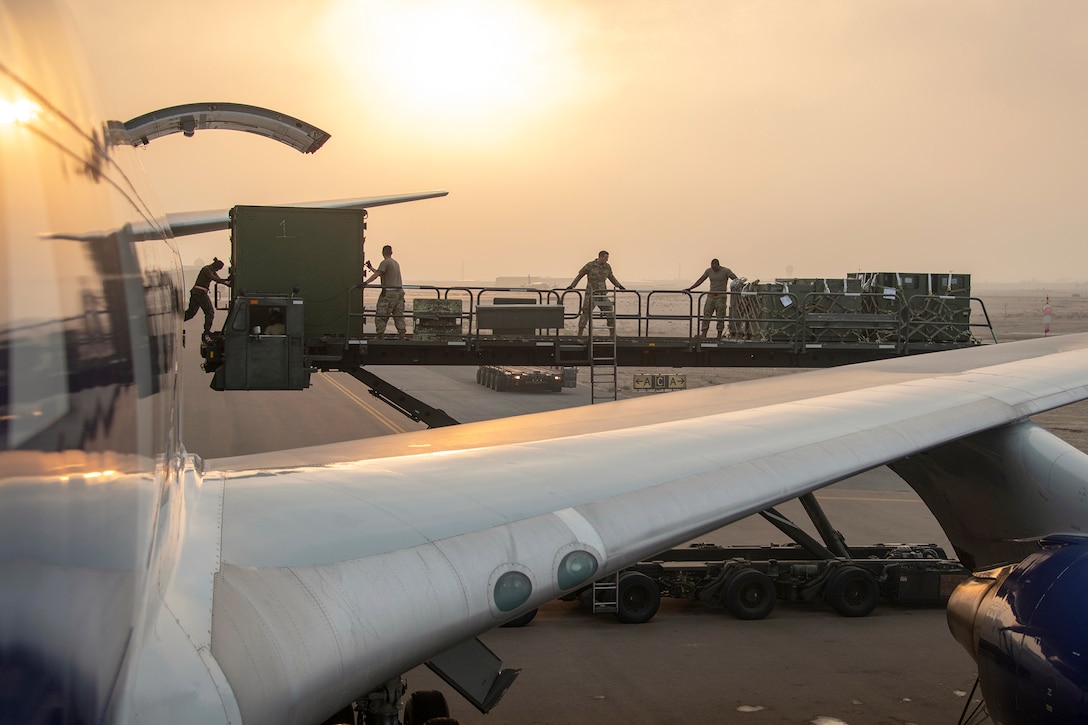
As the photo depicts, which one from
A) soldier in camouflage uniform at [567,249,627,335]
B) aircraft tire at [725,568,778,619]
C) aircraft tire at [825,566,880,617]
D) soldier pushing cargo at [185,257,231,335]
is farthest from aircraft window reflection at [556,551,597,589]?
soldier in camouflage uniform at [567,249,627,335]

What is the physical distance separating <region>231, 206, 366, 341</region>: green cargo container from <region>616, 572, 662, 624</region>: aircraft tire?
30.9ft

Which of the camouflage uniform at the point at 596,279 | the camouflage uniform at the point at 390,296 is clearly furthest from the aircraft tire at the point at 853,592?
the camouflage uniform at the point at 390,296

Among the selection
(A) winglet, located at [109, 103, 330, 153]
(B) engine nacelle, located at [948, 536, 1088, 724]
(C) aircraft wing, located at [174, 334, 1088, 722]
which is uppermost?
(A) winglet, located at [109, 103, 330, 153]

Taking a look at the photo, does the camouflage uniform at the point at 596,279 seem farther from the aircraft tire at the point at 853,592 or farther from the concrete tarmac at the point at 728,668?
the aircraft tire at the point at 853,592

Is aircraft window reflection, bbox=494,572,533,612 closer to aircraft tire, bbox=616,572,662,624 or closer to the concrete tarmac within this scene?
the concrete tarmac

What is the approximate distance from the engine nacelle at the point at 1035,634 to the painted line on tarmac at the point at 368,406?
71.6 feet

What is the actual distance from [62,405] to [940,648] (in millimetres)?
11315

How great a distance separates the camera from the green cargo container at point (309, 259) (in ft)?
63.4

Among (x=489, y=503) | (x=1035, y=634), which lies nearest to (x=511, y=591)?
(x=489, y=503)

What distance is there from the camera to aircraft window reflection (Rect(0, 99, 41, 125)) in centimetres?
209

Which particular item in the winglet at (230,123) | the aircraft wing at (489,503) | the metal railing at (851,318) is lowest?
the aircraft wing at (489,503)

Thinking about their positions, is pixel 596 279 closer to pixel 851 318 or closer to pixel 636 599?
pixel 851 318

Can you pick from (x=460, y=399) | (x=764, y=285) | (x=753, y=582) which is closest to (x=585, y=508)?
(x=753, y=582)

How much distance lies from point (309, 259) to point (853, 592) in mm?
11938
